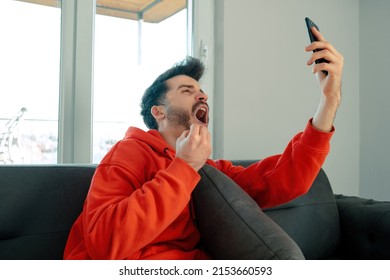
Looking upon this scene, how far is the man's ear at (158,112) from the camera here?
138 centimetres

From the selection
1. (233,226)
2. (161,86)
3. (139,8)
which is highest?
(139,8)

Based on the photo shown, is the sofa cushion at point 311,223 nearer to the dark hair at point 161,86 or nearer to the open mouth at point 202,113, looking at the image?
the open mouth at point 202,113

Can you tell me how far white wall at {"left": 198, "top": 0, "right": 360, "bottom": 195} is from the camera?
215cm

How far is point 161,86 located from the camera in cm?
143

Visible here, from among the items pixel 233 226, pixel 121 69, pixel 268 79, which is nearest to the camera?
pixel 233 226

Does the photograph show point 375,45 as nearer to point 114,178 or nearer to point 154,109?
point 154,109

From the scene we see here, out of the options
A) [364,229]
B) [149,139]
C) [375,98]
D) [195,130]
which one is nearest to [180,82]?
[149,139]

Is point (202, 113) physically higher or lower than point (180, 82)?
lower

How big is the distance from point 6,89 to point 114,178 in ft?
3.13

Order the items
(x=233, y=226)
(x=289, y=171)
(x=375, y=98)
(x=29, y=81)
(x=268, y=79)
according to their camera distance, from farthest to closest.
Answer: (x=375, y=98) < (x=268, y=79) < (x=29, y=81) < (x=289, y=171) < (x=233, y=226)

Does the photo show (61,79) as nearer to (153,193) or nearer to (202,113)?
(202,113)

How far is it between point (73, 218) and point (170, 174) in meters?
0.47

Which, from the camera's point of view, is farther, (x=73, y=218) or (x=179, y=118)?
(x=179, y=118)
